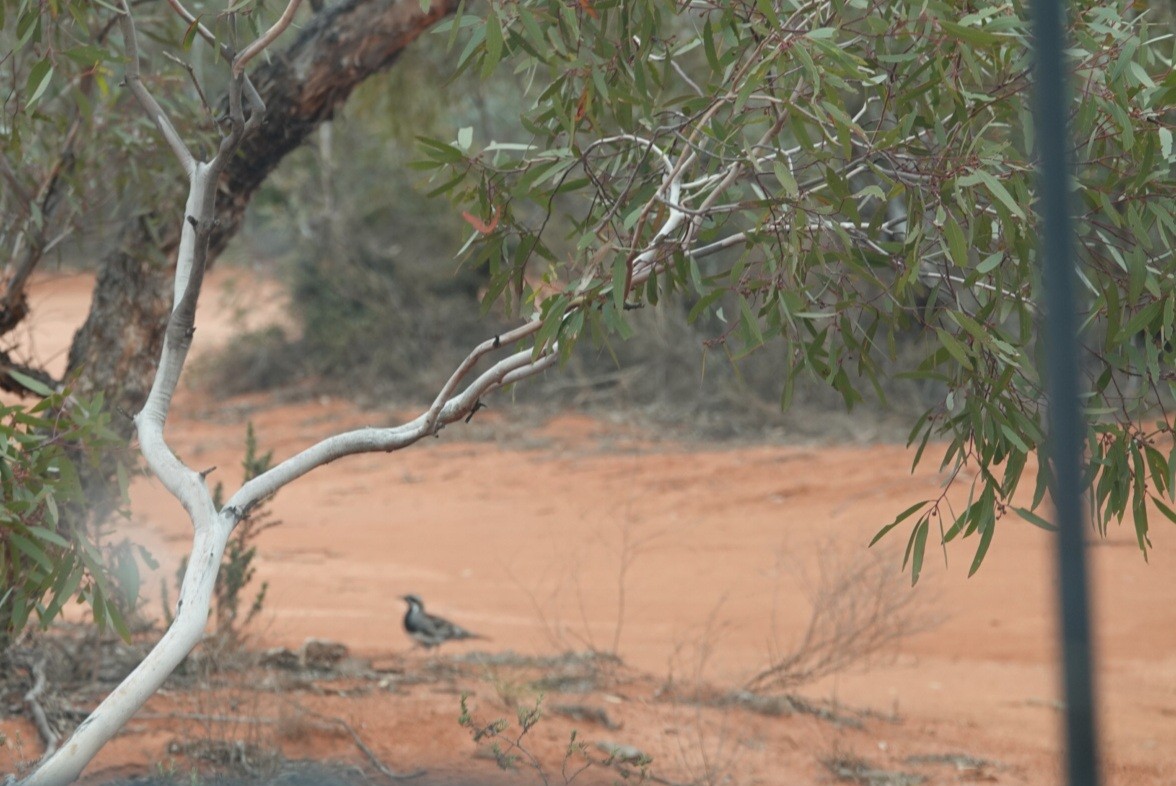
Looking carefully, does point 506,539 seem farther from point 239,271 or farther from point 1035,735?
point 239,271

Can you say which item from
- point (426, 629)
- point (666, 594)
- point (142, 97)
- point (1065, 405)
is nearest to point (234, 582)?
point (426, 629)

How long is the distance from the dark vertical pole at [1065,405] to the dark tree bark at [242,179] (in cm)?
402

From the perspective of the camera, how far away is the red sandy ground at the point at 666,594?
5.44 m

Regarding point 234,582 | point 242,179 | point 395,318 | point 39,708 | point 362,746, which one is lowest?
point 362,746

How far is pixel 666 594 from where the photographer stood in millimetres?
8859

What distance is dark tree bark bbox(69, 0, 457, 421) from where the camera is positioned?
17.9 ft

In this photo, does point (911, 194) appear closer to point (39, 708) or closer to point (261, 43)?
point (261, 43)

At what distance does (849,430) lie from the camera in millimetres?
12641

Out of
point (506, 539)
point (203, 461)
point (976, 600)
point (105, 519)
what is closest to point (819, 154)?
point (105, 519)

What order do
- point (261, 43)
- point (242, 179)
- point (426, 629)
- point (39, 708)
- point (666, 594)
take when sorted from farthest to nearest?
point (666, 594) < point (426, 629) < point (242, 179) < point (39, 708) < point (261, 43)

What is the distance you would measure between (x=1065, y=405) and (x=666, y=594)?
7.32 metres

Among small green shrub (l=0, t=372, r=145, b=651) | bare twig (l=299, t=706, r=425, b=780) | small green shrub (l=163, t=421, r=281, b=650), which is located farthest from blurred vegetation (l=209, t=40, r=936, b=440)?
small green shrub (l=0, t=372, r=145, b=651)

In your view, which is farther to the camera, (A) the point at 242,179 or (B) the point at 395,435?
(A) the point at 242,179

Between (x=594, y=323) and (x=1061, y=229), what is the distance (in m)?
1.44
